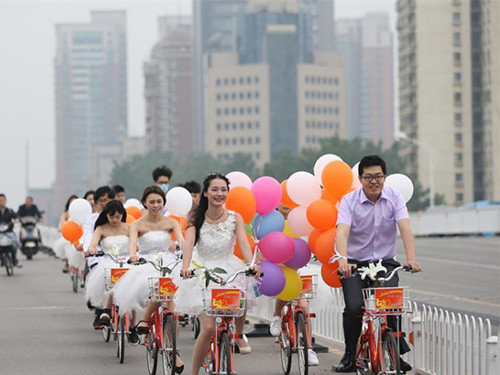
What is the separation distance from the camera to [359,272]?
11.0m

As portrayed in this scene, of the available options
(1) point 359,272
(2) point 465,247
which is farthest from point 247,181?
(2) point 465,247

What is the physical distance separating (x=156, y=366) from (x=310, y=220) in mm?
1929

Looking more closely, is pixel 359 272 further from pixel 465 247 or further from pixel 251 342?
pixel 465 247

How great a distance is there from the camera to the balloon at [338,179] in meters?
12.8

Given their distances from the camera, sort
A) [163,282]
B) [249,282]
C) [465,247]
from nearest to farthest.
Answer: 1. [249,282]
2. [163,282]
3. [465,247]

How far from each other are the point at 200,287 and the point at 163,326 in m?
1.22

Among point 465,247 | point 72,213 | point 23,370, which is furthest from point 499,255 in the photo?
point 23,370

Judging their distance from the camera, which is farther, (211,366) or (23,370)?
(23,370)

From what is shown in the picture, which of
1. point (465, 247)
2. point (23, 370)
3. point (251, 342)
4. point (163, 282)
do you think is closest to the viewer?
point (163, 282)

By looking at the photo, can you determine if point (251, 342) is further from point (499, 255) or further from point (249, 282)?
point (499, 255)

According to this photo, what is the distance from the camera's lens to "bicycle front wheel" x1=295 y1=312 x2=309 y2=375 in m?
12.1

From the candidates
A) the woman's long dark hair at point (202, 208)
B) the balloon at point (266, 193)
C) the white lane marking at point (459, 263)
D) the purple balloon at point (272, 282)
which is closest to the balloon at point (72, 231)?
the balloon at point (266, 193)

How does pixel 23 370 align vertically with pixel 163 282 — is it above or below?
below

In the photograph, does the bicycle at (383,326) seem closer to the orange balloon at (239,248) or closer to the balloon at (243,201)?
the balloon at (243,201)
